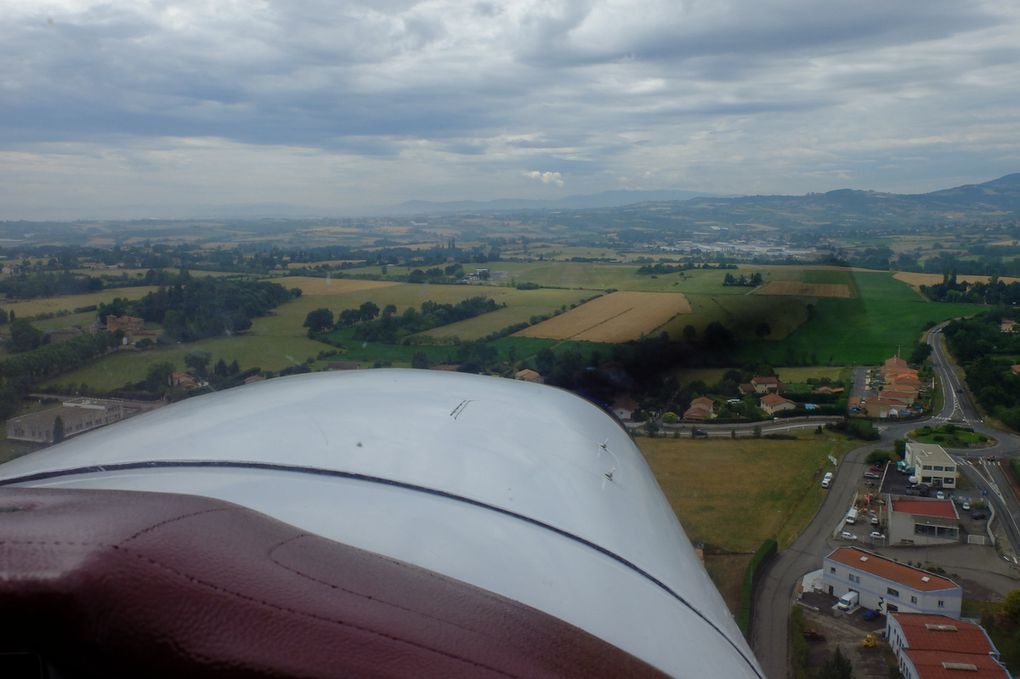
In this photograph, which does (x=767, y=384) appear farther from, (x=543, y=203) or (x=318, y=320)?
(x=543, y=203)

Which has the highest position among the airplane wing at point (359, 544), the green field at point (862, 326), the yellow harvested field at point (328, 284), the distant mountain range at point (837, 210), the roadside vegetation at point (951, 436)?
the distant mountain range at point (837, 210)

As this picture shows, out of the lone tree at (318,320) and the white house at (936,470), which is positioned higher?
the lone tree at (318,320)

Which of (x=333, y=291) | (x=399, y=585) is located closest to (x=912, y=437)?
(x=333, y=291)

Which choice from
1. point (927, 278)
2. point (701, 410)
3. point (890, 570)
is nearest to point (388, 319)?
point (701, 410)

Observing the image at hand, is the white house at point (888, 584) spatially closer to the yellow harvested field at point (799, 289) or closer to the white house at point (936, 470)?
the white house at point (936, 470)

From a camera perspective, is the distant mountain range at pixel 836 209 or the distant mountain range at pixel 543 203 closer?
the distant mountain range at pixel 836 209

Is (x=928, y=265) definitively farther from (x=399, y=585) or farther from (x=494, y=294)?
(x=399, y=585)

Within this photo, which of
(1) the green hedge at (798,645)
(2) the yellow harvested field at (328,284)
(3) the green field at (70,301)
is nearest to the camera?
(1) the green hedge at (798,645)

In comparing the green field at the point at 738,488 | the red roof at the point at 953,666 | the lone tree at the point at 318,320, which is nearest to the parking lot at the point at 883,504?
the green field at the point at 738,488

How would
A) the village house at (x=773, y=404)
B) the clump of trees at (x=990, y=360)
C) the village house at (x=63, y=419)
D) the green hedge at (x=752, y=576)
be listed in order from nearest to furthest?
the village house at (x=63, y=419), the green hedge at (x=752, y=576), the village house at (x=773, y=404), the clump of trees at (x=990, y=360)
